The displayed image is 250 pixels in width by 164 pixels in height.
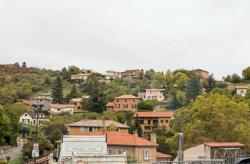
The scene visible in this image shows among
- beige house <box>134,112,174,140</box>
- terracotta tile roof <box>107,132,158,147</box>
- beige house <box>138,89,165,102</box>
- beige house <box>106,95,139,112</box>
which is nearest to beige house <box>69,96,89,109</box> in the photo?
beige house <box>106,95,139,112</box>

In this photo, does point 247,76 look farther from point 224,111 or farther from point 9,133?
point 224,111

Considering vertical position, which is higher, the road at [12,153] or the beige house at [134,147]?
the beige house at [134,147]

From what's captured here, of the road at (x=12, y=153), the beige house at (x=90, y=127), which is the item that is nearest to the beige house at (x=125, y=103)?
the beige house at (x=90, y=127)

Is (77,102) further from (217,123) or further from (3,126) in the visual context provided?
(217,123)

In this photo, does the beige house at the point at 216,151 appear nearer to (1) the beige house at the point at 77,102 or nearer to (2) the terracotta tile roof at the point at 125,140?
(2) the terracotta tile roof at the point at 125,140

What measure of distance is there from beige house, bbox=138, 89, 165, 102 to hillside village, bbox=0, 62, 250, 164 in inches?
10.7

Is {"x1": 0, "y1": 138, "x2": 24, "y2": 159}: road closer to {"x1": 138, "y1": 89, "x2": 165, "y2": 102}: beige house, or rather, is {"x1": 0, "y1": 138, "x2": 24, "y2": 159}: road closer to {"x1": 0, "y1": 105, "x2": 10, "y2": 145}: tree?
{"x1": 0, "y1": 105, "x2": 10, "y2": 145}: tree

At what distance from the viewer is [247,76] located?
536ft

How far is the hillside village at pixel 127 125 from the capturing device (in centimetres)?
4068

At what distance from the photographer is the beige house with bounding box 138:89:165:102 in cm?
15125

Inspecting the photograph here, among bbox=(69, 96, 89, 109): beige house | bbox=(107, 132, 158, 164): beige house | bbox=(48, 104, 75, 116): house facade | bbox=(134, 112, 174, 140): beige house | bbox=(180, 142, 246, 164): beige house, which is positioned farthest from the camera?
bbox=(69, 96, 89, 109): beige house

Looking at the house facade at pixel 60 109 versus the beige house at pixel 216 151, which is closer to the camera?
the beige house at pixel 216 151

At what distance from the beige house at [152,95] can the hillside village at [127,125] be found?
27 centimetres

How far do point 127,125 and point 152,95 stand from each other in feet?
199
